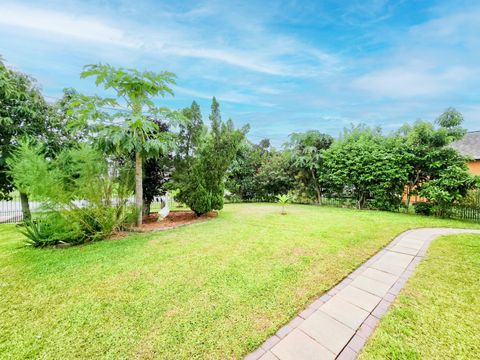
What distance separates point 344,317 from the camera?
86.5 inches

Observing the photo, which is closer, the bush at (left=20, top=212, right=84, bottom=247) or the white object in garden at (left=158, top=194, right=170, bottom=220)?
the bush at (left=20, top=212, right=84, bottom=247)

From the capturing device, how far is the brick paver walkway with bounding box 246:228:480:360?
1.75 metres

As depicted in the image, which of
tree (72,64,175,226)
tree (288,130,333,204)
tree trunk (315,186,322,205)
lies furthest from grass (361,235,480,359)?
tree trunk (315,186,322,205)

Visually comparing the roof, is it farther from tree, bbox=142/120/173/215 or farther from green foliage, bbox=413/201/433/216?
tree, bbox=142/120/173/215

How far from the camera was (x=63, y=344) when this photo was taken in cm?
183

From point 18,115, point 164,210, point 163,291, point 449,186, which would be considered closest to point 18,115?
point 18,115

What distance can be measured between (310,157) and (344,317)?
1100cm

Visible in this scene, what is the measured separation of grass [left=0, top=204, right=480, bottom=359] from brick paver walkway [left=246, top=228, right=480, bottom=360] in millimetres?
122

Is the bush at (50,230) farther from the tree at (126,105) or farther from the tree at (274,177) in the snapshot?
the tree at (274,177)

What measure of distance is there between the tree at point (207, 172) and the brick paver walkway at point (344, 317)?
5263mm

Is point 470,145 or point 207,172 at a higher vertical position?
point 470,145

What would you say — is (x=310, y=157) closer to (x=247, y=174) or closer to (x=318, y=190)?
(x=318, y=190)

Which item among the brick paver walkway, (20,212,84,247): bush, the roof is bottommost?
the brick paver walkway

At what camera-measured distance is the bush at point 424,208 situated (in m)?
8.32
